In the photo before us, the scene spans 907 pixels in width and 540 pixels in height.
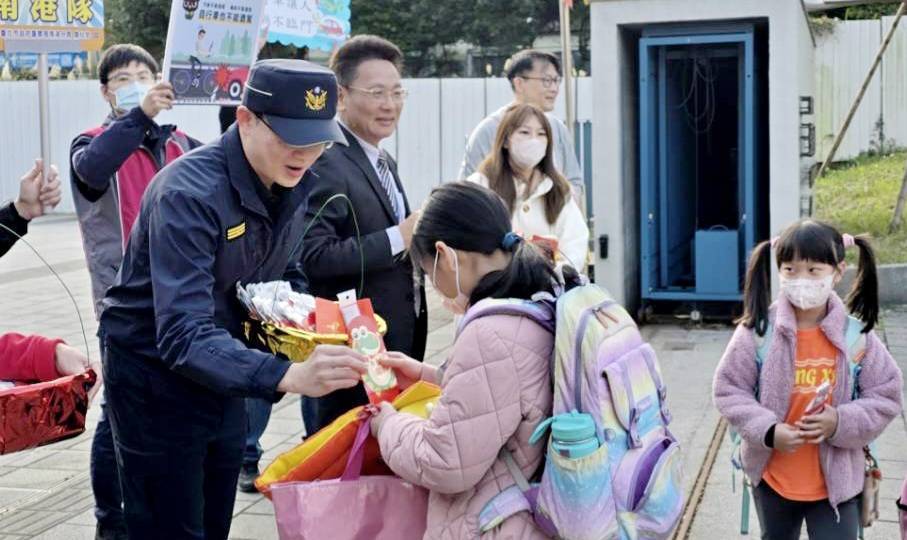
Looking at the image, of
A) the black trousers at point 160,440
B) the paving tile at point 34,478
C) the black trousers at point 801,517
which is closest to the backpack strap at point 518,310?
the black trousers at point 160,440

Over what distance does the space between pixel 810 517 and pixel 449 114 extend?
17.8 m

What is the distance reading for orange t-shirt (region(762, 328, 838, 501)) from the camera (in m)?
4.02

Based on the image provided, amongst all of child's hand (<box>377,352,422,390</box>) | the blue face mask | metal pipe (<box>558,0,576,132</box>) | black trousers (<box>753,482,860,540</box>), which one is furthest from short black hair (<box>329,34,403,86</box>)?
metal pipe (<box>558,0,576,132</box>)

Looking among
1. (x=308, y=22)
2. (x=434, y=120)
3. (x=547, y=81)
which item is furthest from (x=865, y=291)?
(x=434, y=120)

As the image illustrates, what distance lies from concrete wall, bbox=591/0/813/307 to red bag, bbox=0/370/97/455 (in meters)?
7.06

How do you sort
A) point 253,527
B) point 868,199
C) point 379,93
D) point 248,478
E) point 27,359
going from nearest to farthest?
point 27,359, point 379,93, point 253,527, point 248,478, point 868,199

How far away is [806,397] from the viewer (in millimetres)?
4023

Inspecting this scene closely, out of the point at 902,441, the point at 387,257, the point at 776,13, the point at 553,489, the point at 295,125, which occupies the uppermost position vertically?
the point at 776,13

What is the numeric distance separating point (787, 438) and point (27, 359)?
2294 mm

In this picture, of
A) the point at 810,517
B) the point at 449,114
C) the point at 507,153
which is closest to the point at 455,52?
the point at 449,114

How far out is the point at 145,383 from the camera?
3393 mm

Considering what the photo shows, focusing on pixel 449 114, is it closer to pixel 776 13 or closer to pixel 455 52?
pixel 776 13

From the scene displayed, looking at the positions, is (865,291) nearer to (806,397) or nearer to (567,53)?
(806,397)

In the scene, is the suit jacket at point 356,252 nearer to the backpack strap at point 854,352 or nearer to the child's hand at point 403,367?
the child's hand at point 403,367
